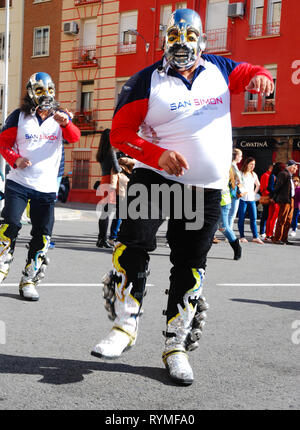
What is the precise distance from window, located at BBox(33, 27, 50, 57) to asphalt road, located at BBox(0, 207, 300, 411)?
97.2ft

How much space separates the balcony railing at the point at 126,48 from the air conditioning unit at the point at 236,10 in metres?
5.85

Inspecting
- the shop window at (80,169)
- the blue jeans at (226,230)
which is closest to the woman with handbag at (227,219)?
the blue jeans at (226,230)

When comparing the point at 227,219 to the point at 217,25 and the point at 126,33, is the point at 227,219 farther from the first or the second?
the point at 126,33

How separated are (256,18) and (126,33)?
701 centimetres

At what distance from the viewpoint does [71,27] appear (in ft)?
107

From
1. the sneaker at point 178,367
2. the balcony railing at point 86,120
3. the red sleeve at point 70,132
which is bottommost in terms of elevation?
the sneaker at point 178,367

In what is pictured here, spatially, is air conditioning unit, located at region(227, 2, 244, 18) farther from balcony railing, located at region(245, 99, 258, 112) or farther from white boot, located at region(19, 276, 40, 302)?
white boot, located at region(19, 276, 40, 302)

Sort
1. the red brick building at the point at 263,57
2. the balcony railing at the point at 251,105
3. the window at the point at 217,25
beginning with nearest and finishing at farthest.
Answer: the red brick building at the point at 263,57 → the balcony railing at the point at 251,105 → the window at the point at 217,25

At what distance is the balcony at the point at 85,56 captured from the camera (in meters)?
32.2

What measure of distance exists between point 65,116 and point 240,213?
793cm

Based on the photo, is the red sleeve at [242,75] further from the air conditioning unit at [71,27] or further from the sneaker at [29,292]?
the air conditioning unit at [71,27]

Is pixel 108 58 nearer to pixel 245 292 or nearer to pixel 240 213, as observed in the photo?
pixel 240 213

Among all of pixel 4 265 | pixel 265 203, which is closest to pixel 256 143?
pixel 265 203
